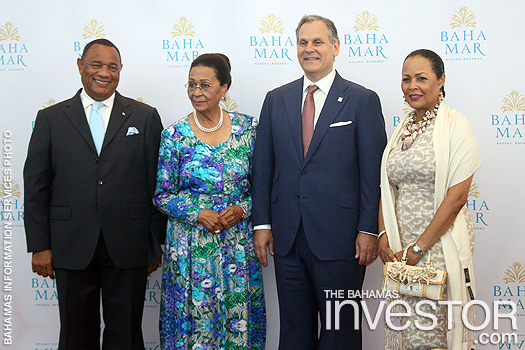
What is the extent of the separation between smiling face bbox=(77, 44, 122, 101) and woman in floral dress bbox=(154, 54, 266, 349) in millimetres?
415

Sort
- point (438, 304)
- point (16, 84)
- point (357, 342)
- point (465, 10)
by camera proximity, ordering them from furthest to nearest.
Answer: point (16, 84)
point (465, 10)
point (357, 342)
point (438, 304)

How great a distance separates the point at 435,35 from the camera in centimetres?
324

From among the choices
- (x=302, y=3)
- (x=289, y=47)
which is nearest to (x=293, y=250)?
(x=289, y=47)

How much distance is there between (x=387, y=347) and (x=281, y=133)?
1.16m

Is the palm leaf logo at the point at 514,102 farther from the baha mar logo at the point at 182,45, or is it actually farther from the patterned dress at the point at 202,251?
the baha mar logo at the point at 182,45

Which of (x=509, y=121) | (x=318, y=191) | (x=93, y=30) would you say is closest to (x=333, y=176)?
(x=318, y=191)

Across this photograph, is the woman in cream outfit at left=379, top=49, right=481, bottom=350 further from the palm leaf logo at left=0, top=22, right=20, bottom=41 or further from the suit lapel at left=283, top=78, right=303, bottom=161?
the palm leaf logo at left=0, top=22, right=20, bottom=41

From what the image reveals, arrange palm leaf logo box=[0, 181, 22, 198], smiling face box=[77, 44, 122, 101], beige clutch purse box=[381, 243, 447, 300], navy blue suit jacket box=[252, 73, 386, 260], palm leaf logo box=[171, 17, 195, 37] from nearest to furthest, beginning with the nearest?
1. beige clutch purse box=[381, 243, 447, 300]
2. navy blue suit jacket box=[252, 73, 386, 260]
3. smiling face box=[77, 44, 122, 101]
4. palm leaf logo box=[171, 17, 195, 37]
5. palm leaf logo box=[0, 181, 22, 198]

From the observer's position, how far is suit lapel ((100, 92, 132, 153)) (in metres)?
2.64

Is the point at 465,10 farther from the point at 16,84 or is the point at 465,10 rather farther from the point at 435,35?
the point at 16,84

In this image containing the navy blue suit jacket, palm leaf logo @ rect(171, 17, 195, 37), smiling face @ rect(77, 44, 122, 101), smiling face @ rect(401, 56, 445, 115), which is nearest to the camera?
smiling face @ rect(401, 56, 445, 115)

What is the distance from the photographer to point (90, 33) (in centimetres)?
341

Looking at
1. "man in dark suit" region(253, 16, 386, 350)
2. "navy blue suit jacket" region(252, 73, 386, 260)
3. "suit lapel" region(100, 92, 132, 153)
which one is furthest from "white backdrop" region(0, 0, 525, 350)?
"navy blue suit jacket" region(252, 73, 386, 260)

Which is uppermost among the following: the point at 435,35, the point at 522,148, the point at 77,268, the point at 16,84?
the point at 435,35
